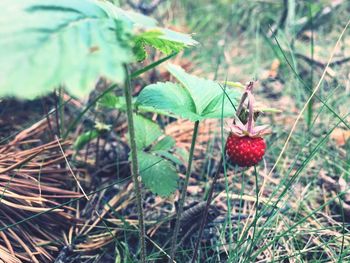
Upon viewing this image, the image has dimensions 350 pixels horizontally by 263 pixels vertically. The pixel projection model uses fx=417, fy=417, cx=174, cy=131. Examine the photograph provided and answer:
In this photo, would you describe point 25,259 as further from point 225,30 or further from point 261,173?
point 225,30

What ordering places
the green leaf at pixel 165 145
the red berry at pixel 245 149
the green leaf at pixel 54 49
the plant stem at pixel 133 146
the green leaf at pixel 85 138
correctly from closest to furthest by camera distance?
the green leaf at pixel 54 49, the plant stem at pixel 133 146, the red berry at pixel 245 149, the green leaf at pixel 165 145, the green leaf at pixel 85 138

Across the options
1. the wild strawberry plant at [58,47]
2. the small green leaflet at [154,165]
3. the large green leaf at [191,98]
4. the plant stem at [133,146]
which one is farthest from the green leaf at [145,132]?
the wild strawberry plant at [58,47]

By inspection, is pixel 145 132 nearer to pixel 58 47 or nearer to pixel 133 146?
pixel 133 146

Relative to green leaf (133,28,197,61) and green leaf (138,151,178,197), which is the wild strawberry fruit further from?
green leaf (138,151,178,197)

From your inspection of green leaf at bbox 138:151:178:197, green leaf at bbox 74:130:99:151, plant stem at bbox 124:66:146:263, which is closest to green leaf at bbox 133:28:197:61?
plant stem at bbox 124:66:146:263

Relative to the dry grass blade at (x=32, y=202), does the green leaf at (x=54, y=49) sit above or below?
above

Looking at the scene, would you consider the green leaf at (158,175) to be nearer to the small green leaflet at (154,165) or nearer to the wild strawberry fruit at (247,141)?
the small green leaflet at (154,165)
